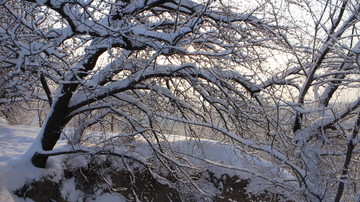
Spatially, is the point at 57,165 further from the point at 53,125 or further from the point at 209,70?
the point at 209,70

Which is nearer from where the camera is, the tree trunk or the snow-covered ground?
the snow-covered ground

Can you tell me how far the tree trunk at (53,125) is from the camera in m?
6.27

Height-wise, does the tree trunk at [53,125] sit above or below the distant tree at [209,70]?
below

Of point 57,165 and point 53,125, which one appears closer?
point 53,125

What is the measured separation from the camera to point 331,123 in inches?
221

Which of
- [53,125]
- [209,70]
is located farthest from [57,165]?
[209,70]

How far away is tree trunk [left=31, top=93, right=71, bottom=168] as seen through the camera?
20.6 feet

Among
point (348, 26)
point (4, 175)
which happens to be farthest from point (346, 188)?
point (4, 175)

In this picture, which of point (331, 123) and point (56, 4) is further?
point (331, 123)

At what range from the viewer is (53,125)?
21.1 ft

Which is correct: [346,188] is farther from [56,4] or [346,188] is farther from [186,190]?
[56,4]

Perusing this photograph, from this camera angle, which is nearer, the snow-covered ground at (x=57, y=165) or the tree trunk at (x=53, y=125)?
the snow-covered ground at (x=57, y=165)

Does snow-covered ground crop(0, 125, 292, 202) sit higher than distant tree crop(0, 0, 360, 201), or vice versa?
distant tree crop(0, 0, 360, 201)

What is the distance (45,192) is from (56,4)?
3.69m
